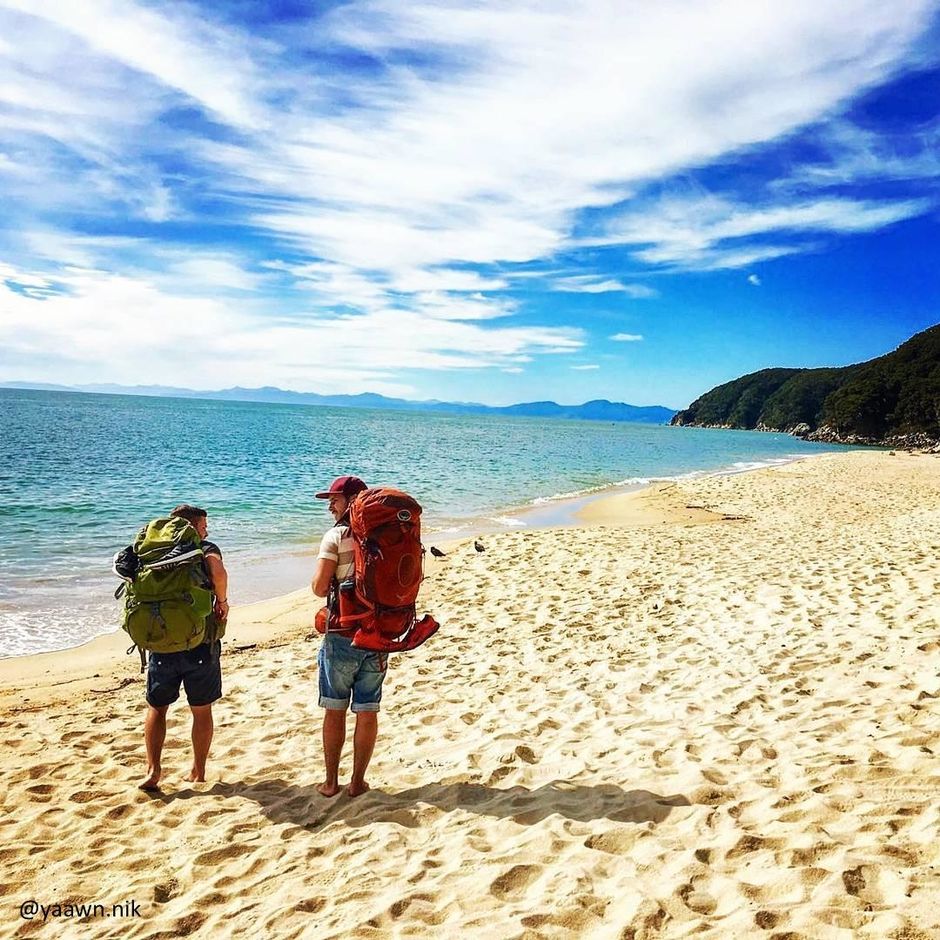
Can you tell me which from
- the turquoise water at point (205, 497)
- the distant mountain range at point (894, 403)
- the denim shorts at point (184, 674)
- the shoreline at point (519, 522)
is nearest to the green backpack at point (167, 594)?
the denim shorts at point (184, 674)

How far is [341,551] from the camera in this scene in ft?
14.0

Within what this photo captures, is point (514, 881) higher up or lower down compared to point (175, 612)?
lower down

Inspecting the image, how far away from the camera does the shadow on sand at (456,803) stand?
420cm

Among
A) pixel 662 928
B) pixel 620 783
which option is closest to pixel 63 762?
pixel 620 783

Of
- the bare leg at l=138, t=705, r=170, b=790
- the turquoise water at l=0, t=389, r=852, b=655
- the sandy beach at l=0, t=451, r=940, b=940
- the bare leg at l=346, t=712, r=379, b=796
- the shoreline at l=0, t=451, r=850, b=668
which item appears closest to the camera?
the sandy beach at l=0, t=451, r=940, b=940

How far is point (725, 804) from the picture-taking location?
409 cm

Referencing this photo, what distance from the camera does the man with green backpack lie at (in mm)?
4383

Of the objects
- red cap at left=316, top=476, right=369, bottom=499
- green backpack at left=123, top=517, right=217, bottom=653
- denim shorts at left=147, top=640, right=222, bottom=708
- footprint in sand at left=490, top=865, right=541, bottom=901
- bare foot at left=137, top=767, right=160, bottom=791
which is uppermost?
red cap at left=316, top=476, right=369, bottom=499

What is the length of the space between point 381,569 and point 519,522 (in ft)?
58.3

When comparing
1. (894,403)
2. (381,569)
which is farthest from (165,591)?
(894,403)

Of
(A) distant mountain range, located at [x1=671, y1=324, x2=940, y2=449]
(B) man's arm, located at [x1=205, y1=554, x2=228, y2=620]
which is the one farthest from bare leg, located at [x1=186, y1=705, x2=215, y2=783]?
(A) distant mountain range, located at [x1=671, y1=324, x2=940, y2=449]

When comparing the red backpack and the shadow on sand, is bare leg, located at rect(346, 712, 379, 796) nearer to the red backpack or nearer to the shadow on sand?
the shadow on sand

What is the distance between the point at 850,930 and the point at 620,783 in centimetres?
186

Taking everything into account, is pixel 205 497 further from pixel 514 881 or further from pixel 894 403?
pixel 894 403
